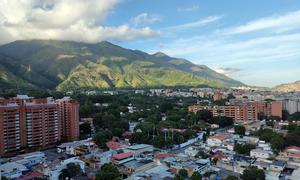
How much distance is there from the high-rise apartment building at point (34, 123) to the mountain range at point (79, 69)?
38834mm

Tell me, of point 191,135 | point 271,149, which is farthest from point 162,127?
point 271,149

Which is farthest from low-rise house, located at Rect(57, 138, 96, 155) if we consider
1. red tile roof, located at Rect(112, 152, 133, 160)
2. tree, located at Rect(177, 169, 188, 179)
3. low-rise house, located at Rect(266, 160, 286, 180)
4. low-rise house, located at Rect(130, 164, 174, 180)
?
low-rise house, located at Rect(266, 160, 286, 180)

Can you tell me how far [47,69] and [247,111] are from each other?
82.2m

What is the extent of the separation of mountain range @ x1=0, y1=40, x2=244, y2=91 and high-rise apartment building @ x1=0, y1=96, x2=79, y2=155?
38.8 m

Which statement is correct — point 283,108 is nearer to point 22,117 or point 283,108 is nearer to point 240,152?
point 240,152

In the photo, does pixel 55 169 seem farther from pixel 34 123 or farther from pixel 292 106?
pixel 292 106

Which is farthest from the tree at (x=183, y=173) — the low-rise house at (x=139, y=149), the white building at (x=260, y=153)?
the white building at (x=260, y=153)

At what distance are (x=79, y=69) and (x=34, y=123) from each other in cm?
8228

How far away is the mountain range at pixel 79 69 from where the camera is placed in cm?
8288

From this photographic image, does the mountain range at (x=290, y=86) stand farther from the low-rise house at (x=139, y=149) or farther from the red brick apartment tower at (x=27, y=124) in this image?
the red brick apartment tower at (x=27, y=124)

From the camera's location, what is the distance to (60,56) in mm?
114375

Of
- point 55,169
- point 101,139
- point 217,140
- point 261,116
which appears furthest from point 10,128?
point 261,116

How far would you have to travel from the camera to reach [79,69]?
102000mm

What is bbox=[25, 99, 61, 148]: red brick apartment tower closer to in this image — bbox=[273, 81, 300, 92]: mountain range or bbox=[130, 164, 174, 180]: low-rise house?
bbox=[130, 164, 174, 180]: low-rise house
